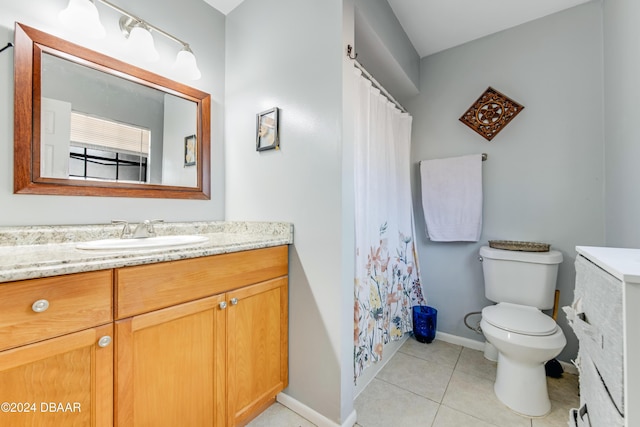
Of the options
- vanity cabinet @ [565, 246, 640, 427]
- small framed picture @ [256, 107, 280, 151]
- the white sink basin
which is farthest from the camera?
small framed picture @ [256, 107, 280, 151]

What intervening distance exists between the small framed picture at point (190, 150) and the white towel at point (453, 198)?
1.76 metres

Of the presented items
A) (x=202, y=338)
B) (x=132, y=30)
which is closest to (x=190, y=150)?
(x=132, y=30)

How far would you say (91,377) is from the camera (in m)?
0.78

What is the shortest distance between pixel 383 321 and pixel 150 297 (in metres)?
1.33

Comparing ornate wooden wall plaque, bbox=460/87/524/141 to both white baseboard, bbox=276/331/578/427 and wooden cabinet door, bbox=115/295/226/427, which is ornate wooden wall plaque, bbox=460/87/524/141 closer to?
white baseboard, bbox=276/331/578/427

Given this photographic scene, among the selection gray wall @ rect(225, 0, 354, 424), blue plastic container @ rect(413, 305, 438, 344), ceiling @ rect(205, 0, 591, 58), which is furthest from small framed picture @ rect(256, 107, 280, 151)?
blue plastic container @ rect(413, 305, 438, 344)

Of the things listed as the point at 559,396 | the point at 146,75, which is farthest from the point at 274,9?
the point at 559,396

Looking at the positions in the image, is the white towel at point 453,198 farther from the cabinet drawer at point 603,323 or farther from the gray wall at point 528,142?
the cabinet drawer at point 603,323

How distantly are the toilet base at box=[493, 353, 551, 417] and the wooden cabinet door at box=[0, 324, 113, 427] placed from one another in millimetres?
1834

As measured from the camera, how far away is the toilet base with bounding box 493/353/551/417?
4.51 feet

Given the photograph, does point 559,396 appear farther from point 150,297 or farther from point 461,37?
point 461,37

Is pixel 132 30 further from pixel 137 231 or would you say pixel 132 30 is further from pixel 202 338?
pixel 202 338

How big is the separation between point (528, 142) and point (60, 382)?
2.68 meters

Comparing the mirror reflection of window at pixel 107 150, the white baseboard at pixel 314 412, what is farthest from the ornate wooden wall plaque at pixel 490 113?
the mirror reflection of window at pixel 107 150
